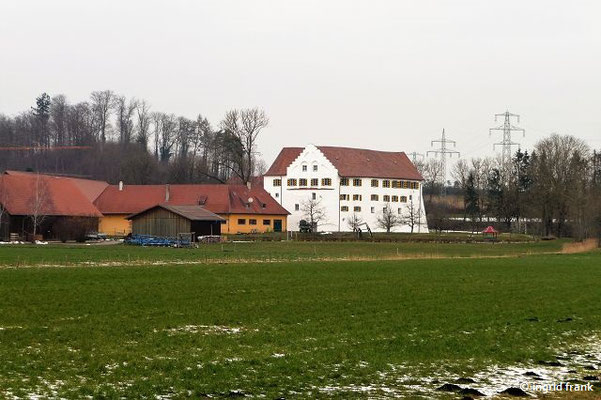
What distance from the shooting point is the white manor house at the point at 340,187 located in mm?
117812

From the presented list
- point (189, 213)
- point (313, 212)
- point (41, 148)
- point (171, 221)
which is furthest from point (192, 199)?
point (41, 148)

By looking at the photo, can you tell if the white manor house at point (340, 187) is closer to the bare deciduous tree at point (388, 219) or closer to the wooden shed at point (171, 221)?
the bare deciduous tree at point (388, 219)

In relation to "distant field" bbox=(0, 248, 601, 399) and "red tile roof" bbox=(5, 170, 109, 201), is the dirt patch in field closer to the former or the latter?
"distant field" bbox=(0, 248, 601, 399)

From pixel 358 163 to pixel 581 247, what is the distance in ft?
154

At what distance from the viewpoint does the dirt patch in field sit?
75775mm

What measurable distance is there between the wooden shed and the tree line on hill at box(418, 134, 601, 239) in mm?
40044

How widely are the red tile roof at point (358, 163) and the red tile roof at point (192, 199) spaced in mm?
12763

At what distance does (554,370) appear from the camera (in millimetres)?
15797

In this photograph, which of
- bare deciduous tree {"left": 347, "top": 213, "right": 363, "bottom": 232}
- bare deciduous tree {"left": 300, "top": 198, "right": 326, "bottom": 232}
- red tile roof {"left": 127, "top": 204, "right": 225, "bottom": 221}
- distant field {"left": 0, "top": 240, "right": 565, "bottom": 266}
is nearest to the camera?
distant field {"left": 0, "top": 240, "right": 565, "bottom": 266}

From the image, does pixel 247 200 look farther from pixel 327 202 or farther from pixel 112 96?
pixel 112 96

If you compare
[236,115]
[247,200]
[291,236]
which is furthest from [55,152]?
[291,236]

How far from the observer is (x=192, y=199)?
351 ft

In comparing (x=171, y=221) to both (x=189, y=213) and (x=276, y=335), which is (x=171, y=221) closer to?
(x=189, y=213)

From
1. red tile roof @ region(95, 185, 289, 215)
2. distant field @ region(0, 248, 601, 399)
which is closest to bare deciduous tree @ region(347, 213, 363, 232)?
red tile roof @ region(95, 185, 289, 215)
